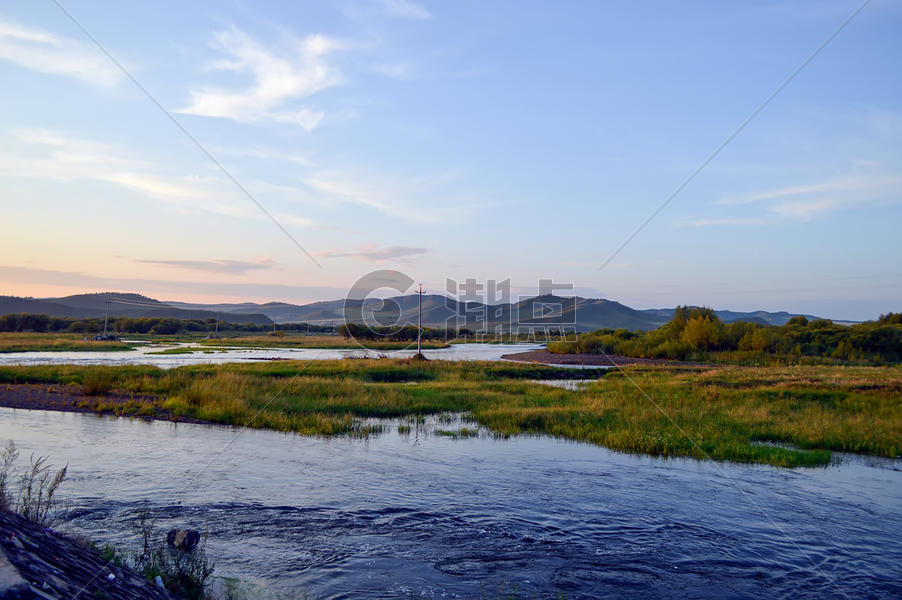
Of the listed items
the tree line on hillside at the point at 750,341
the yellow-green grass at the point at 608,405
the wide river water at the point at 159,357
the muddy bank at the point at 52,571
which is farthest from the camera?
the tree line on hillside at the point at 750,341

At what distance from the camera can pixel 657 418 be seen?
20.4 m

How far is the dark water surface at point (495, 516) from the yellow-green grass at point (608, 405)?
1701 mm

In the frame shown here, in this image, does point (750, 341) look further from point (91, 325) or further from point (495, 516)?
point (91, 325)

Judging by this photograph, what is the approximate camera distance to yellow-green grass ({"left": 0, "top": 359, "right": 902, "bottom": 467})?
17.3 metres

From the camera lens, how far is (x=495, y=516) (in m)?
10.6

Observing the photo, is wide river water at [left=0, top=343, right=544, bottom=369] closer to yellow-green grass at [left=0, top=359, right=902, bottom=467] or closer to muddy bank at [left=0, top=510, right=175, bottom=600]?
yellow-green grass at [left=0, top=359, right=902, bottom=467]

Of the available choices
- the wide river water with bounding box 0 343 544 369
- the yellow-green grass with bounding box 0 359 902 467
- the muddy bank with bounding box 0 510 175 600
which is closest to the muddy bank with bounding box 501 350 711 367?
the wide river water with bounding box 0 343 544 369

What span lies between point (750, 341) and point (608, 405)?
39.9m

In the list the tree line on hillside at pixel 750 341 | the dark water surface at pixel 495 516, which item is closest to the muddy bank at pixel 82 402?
the dark water surface at pixel 495 516

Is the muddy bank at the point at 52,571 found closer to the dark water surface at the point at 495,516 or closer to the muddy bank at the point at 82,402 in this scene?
the dark water surface at the point at 495,516

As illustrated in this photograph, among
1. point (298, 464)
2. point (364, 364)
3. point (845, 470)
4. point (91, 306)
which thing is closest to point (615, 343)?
point (364, 364)

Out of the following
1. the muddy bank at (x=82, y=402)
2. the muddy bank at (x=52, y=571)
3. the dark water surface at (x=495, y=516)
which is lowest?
the dark water surface at (x=495, y=516)

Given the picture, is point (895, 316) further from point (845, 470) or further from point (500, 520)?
point (500, 520)

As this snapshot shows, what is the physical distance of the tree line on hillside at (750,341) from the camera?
51.3 m
